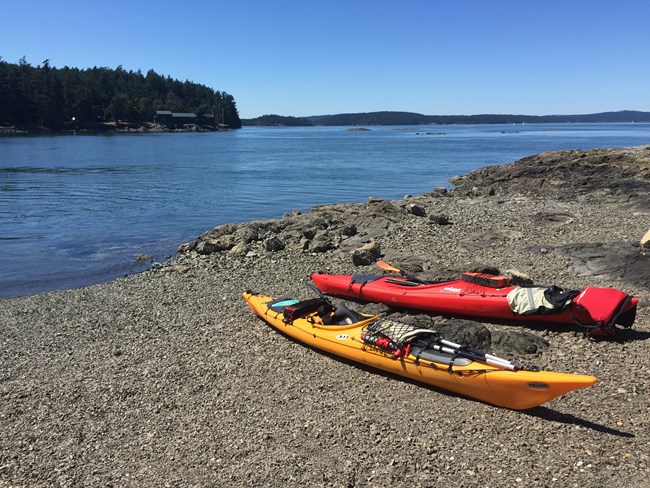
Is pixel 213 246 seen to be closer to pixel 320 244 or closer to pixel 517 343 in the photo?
pixel 320 244

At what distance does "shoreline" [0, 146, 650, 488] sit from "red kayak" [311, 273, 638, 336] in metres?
0.28

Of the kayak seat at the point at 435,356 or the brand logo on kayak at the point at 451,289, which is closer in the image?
the kayak seat at the point at 435,356

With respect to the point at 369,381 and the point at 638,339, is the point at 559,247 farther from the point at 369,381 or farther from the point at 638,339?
the point at 369,381

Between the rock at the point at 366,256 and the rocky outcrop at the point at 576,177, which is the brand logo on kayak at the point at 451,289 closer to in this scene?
the rock at the point at 366,256

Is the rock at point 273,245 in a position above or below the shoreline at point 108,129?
below

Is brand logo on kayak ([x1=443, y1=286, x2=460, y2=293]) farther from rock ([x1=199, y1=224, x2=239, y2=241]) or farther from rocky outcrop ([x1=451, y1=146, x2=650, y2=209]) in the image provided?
rocky outcrop ([x1=451, y1=146, x2=650, y2=209])

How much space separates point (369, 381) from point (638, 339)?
4160mm

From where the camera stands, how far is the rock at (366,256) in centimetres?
1318

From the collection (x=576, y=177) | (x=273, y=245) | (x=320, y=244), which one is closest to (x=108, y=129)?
(x=576, y=177)

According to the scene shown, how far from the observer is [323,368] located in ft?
25.9

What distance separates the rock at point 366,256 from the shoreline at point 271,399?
12.7 inches

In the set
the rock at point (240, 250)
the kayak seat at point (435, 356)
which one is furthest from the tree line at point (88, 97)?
the kayak seat at point (435, 356)

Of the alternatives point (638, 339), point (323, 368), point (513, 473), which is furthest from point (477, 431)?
point (638, 339)

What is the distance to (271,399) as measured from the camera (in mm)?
7004
